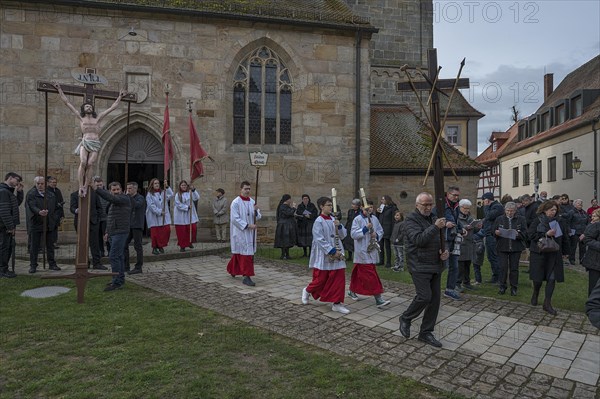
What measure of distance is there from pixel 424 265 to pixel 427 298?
0.42 m

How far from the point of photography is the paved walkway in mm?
4426

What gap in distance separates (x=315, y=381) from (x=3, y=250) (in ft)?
24.6

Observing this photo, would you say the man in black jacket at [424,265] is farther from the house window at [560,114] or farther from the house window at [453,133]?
the house window at [453,133]

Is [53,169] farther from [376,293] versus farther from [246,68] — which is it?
[376,293]

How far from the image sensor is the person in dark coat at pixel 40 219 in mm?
8859

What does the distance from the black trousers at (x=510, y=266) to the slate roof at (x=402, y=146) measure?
8890mm

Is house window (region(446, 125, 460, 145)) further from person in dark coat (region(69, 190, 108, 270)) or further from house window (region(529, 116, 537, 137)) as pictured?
person in dark coat (region(69, 190, 108, 270))

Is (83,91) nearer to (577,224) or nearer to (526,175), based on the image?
(577,224)

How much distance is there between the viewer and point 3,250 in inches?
332

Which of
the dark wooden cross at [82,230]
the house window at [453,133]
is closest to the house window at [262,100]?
the dark wooden cross at [82,230]

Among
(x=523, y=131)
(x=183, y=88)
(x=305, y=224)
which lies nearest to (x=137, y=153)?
(x=183, y=88)

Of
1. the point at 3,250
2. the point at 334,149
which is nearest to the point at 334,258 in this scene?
the point at 3,250

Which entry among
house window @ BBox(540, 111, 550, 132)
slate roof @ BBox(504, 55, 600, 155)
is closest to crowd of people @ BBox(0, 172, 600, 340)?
slate roof @ BBox(504, 55, 600, 155)

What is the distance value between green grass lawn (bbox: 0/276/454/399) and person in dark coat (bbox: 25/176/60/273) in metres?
2.85
